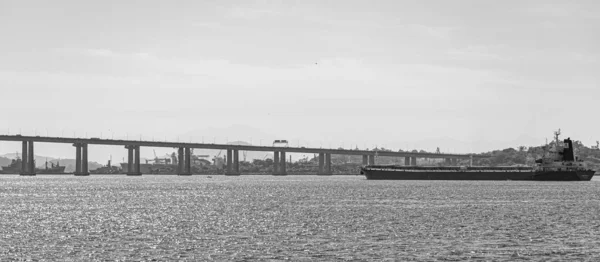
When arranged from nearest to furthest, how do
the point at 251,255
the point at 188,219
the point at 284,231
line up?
the point at 251,255 < the point at 284,231 < the point at 188,219

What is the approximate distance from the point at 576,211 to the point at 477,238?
3158 centimetres

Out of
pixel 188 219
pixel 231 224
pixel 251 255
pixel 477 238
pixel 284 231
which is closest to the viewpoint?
pixel 251 255

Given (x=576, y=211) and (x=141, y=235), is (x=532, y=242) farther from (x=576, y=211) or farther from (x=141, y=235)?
(x=576, y=211)

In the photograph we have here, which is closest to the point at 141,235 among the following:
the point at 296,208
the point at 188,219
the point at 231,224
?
the point at 231,224

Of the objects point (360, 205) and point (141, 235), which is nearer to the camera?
point (141, 235)

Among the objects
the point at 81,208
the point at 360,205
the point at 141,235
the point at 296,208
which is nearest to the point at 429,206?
the point at 360,205

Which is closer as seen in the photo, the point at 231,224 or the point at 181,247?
the point at 181,247

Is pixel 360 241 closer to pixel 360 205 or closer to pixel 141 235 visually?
pixel 141 235

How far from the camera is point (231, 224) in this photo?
71875 mm

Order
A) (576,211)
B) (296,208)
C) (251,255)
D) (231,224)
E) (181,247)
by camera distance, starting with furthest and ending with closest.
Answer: (296,208)
(576,211)
(231,224)
(181,247)
(251,255)

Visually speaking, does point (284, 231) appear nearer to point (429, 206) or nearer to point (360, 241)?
point (360, 241)

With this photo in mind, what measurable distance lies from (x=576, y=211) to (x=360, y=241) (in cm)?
3705

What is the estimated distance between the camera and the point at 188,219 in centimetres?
7825

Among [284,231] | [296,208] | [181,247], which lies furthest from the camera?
[296,208]
